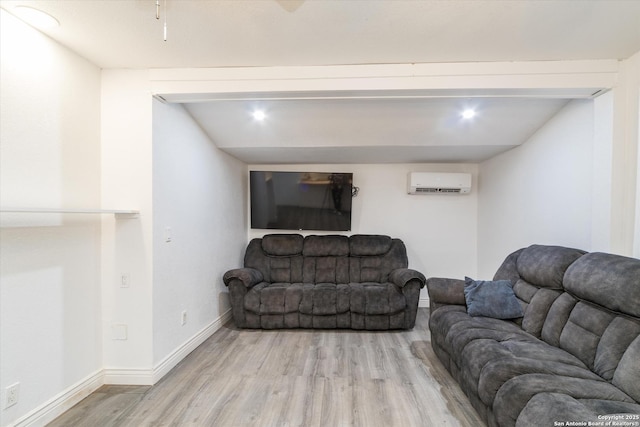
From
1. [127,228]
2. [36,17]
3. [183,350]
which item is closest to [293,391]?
[183,350]

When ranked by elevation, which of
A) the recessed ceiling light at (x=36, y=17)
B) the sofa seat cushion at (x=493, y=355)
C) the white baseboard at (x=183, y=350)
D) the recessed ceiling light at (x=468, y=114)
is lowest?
the white baseboard at (x=183, y=350)

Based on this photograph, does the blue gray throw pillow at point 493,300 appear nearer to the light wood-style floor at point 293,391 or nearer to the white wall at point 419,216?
the light wood-style floor at point 293,391

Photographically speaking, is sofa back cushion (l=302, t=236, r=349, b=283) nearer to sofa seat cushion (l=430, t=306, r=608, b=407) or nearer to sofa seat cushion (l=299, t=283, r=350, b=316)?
sofa seat cushion (l=299, t=283, r=350, b=316)

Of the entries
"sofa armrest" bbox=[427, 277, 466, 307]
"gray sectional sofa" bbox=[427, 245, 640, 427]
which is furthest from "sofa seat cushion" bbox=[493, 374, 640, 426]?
"sofa armrest" bbox=[427, 277, 466, 307]

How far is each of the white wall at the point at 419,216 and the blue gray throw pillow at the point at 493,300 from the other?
1600 millimetres

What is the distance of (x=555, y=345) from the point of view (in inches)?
78.2

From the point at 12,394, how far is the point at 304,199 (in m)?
3.10

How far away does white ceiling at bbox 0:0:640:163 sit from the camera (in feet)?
5.14

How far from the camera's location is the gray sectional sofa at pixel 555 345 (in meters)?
1.35

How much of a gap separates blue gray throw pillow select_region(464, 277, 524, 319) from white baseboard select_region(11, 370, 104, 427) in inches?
120

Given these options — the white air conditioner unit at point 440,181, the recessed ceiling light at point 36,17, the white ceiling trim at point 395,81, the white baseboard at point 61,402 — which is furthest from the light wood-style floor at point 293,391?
the recessed ceiling light at point 36,17

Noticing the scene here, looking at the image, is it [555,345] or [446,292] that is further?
[446,292]

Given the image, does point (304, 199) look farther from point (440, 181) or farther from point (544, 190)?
point (544, 190)

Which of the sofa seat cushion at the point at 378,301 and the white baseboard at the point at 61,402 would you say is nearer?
the white baseboard at the point at 61,402
